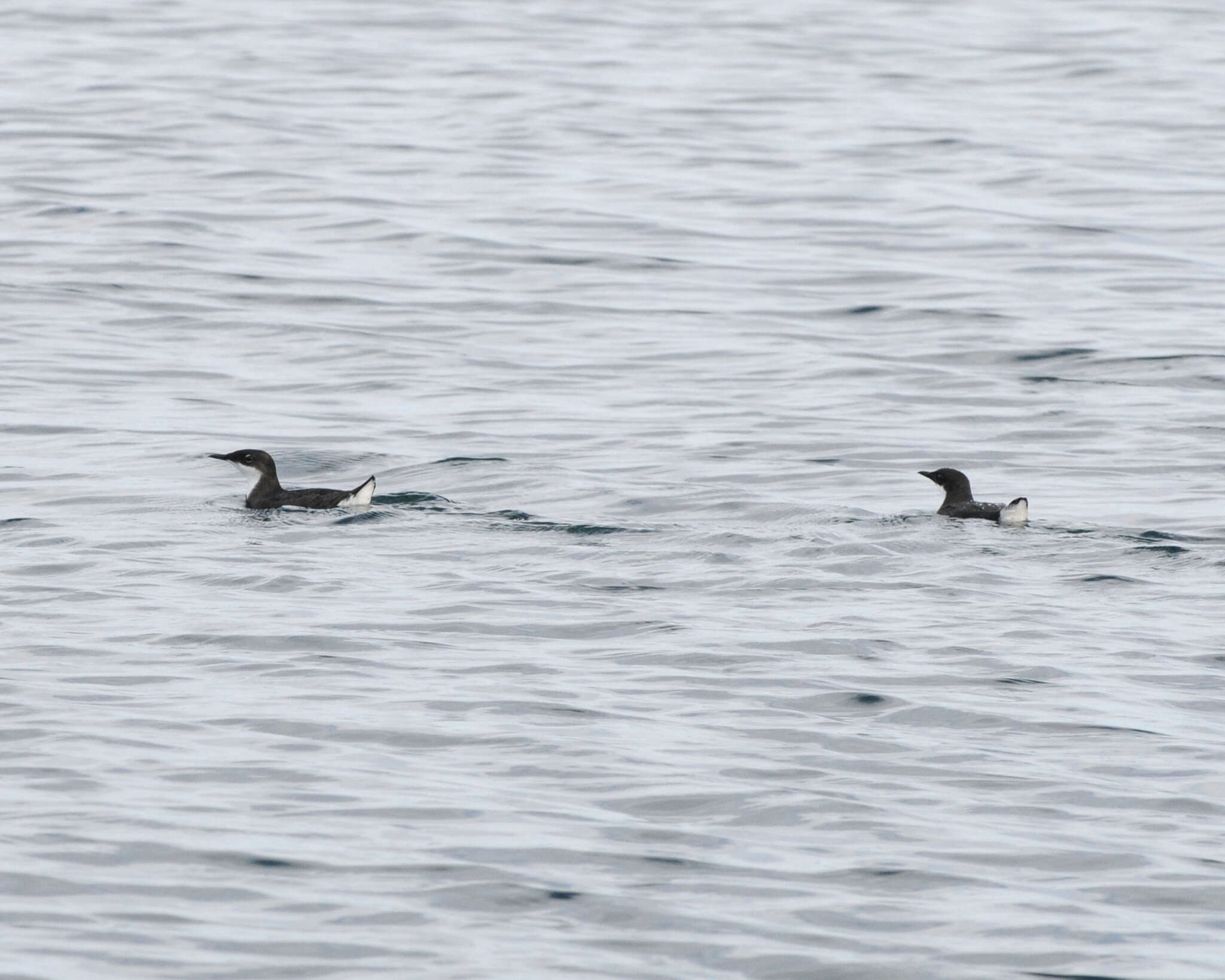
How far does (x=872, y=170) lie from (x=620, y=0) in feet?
57.2

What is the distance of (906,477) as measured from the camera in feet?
53.8

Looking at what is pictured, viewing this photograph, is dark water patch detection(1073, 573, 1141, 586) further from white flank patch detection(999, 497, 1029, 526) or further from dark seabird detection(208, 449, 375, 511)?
dark seabird detection(208, 449, 375, 511)

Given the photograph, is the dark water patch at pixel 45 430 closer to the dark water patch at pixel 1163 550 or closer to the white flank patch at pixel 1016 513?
the white flank patch at pixel 1016 513

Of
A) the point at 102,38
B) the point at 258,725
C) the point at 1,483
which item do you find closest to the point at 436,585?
the point at 258,725

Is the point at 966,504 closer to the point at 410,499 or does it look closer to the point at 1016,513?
the point at 1016,513

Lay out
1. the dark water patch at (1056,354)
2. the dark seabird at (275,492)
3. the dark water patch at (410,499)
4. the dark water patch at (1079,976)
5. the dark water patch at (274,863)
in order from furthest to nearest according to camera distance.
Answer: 1. the dark water patch at (1056,354)
2. the dark water patch at (410,499)
3. the dark seabird at (275,492)
4. the dark water patch at (274,863)
5. the dark water patch at (1079,976)

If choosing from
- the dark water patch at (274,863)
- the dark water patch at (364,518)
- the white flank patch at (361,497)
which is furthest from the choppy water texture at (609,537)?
the white flank patch at (361,497)

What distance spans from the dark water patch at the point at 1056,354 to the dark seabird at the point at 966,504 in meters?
4.61

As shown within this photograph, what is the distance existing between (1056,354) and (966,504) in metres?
6.09

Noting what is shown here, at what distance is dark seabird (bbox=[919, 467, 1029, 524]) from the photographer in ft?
46.6

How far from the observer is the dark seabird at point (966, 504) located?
14211 mm

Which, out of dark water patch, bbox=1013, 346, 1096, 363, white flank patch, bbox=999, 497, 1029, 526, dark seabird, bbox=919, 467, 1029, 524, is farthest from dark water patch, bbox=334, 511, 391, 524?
dark water patch, bbox=1013, 346, 1096, 363

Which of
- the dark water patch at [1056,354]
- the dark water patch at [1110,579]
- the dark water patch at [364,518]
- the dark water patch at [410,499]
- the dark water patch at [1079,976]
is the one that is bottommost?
the dark water patch at [1056,354]

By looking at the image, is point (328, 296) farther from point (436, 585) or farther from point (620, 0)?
point (620, 0)
